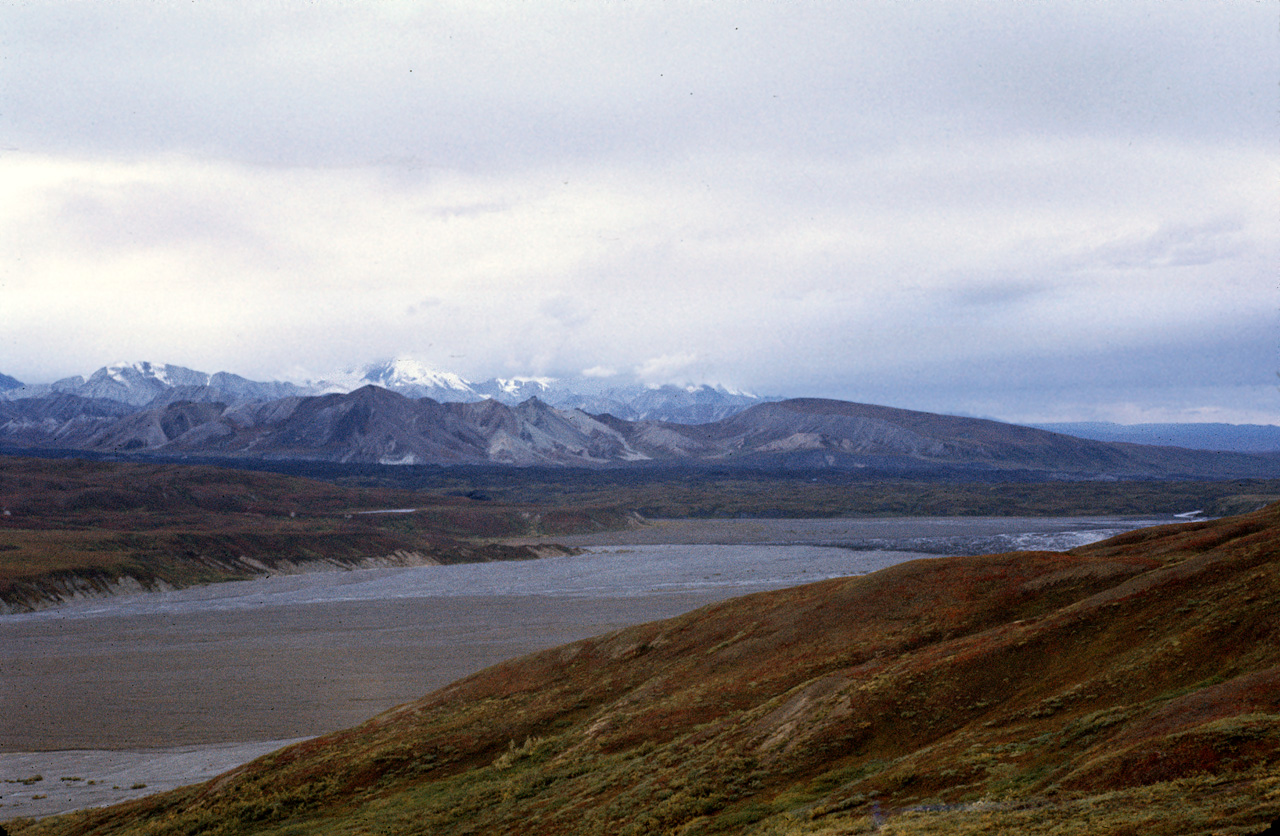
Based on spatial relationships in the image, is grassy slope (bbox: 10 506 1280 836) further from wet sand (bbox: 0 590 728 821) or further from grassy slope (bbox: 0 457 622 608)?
grassy slope (bbox: 0 457 622 608)

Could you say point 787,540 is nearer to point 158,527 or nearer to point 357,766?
point 158,527

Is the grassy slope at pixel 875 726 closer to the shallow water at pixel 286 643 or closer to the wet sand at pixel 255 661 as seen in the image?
the shallow water at pixel 286 643

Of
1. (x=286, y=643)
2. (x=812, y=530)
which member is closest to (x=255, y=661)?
(x=286, y=643)

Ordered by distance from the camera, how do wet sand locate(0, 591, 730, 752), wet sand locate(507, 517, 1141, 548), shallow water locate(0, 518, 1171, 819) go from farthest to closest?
wet sand locate(507, 517, 1141, 548) → wet sand locate(0, 591, 730, 752) → shallow water locate(0, 518, 1171, 819)

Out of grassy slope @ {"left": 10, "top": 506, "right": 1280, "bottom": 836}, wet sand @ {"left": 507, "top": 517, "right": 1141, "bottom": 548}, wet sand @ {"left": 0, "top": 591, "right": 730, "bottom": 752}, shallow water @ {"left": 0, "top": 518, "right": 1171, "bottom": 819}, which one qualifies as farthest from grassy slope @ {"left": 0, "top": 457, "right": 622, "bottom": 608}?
grassy slope @ {"left": 10, "top": 506, "right": 1280, "bottom": 836}

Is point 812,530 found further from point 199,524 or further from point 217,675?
point 217,675

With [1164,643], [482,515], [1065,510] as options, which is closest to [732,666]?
[1164,643]
